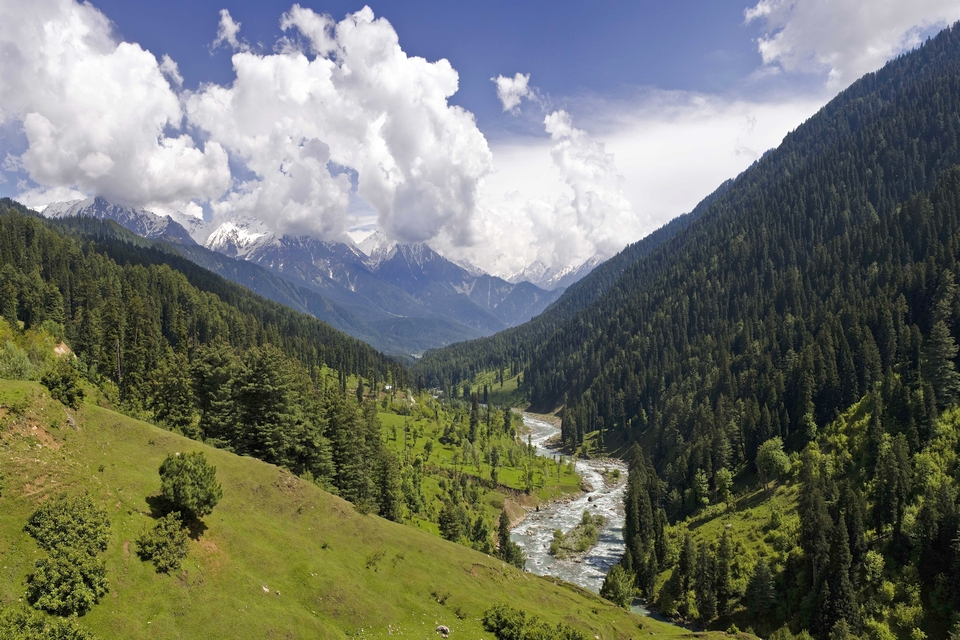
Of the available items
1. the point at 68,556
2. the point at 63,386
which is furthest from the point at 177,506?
the point at 63,386

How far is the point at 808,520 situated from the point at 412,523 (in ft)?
239

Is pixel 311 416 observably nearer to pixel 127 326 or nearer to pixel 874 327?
pixel 127 326

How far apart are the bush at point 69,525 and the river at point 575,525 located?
88.6 metres

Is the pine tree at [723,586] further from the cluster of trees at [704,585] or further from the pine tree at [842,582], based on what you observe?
the pine tree at [842,582]

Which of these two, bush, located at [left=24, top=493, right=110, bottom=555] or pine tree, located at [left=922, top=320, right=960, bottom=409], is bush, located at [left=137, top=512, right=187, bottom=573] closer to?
bush, located at [left=24, top=493, right=110, bottom=555]

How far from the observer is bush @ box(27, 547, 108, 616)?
95.5ft

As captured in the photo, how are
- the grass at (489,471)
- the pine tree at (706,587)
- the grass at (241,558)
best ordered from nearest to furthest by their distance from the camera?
the grass at (241,558) < the pine tree at (706,587) < the grass at (489,471)

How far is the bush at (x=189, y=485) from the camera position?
40.4 metres

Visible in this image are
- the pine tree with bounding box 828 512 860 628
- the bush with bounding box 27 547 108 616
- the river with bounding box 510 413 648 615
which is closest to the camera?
the bush with bounding box 27 547 108 616

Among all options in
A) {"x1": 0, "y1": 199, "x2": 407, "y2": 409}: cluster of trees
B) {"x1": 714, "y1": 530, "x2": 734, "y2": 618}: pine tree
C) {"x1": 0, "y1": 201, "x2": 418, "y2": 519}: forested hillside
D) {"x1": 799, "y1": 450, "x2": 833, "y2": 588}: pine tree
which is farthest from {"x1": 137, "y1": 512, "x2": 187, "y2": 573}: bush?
{"x1": 799, "y1": 450, "x2": 833, "y2": 588}: pine tree

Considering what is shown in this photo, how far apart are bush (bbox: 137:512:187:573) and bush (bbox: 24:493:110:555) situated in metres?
2.70

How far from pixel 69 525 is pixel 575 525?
13185 cm

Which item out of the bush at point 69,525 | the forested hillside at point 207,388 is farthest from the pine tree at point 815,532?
the bush at point 69,525

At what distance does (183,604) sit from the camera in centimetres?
3466
